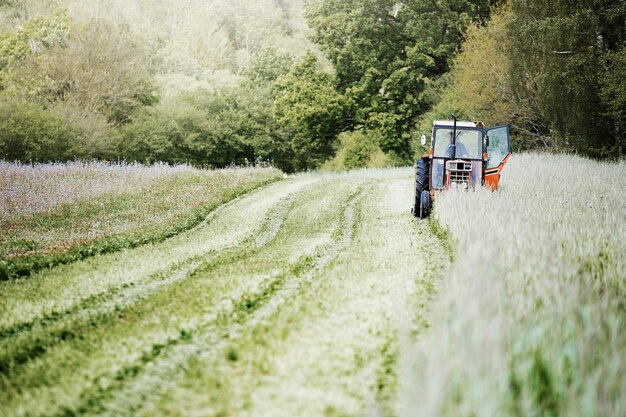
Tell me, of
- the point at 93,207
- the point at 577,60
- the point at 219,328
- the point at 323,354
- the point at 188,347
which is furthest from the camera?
the point at 577,60

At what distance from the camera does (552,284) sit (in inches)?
196

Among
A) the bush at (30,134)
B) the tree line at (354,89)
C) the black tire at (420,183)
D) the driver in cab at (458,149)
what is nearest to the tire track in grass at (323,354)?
the black tire at (420,183)

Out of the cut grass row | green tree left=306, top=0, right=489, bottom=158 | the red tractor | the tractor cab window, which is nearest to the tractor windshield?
the red tractor

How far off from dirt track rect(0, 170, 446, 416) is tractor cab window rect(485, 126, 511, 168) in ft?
16.4

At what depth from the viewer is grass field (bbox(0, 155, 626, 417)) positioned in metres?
3.56

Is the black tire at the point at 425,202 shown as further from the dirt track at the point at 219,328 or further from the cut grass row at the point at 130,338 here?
the cut grass row at the point at 130,338

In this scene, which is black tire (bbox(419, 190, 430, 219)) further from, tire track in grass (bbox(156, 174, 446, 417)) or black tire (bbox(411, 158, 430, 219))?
tire track in grass (bbox(156, 174, 446, 417))

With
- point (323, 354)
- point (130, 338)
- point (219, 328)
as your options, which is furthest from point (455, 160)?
point (130, 338)

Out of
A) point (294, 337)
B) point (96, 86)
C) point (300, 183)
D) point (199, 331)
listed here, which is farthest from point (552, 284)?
point (96, 86)

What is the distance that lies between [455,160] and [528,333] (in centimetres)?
1053

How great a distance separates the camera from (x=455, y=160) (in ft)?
46.3

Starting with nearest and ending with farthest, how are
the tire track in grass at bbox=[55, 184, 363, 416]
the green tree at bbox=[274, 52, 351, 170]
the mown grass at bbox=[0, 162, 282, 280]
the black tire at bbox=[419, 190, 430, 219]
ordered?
the tire track in grass at bbox=[55, 184, 363, 416], the mown grass at bbox=[0, 162, 282, 280], the black tire at bbox=[419, 190, 430, 219], the green tree at bbox=[274, 52, 351, 170]

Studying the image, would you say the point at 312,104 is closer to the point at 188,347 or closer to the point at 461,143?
the point at 461,143

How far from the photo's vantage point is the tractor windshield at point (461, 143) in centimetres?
1439
